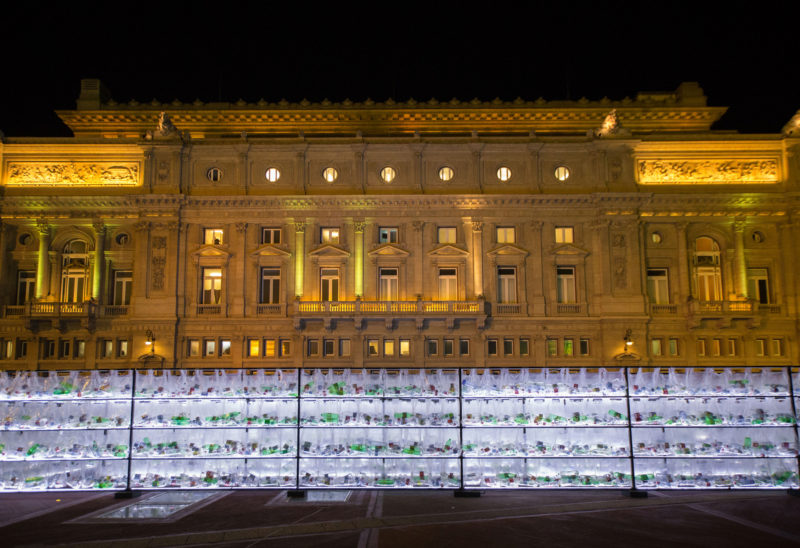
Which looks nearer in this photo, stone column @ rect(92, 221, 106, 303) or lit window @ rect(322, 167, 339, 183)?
stone column @ rect(92, 221, 106, 303)

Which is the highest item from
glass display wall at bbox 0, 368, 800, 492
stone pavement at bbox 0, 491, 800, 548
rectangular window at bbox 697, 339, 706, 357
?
rectangular window at bbox 697, 339, 706, 357

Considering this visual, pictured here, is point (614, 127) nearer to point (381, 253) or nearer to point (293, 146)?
point (381, 253)

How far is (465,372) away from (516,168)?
27399 millimetres

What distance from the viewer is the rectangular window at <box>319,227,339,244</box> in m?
41.8

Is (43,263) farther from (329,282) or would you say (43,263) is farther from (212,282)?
(329,282)

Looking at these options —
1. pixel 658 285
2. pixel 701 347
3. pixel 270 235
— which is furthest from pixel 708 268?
pixel 270 235

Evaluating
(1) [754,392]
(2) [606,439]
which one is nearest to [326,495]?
(2) [606,439]

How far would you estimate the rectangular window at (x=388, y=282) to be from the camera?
41.4 metres

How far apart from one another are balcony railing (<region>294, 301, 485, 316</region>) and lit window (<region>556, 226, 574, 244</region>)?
24.5 feet

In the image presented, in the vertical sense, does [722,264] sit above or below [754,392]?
above

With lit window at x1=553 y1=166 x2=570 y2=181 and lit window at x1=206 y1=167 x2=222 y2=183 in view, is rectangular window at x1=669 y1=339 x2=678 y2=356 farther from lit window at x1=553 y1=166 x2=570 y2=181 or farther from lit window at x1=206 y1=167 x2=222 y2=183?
lit window at x1=206 y1=167 x2=222 y2=183

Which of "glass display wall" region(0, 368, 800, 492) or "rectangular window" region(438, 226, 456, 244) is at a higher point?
"rectangular window" region(438, 226, 456, 244)

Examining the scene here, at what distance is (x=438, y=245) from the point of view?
41188 millimetres

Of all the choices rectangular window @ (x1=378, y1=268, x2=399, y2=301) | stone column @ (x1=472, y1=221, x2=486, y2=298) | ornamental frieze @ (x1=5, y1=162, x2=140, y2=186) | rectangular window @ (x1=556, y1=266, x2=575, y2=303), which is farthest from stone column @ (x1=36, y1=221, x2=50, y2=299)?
rectangular window @ (x1=556, y1=266, x2=575, y2=303)
